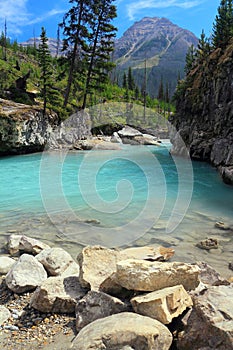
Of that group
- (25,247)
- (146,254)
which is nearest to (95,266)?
(146,254)

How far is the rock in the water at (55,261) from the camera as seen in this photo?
14.6ft

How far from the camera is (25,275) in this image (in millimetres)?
4066

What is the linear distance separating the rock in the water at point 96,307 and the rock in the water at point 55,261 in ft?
3.87

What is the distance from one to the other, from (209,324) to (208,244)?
350 centimetres

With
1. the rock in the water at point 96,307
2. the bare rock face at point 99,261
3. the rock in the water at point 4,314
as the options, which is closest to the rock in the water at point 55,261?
the bare rock face at point 99,261

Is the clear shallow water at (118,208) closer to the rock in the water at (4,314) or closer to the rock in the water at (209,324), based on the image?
the rock in the water at (209,324)

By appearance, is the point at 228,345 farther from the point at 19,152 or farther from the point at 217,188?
the point at 19,152

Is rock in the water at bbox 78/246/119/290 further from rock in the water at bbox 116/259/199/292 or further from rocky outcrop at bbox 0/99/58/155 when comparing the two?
rocky outcrop at bbox 0/99/58/155

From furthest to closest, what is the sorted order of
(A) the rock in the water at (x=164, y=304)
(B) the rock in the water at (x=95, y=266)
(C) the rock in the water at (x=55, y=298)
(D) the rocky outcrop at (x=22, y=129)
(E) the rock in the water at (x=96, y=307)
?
1. (D) the rocky outcrop at (x=22, y=129)
2. (B) the rock in the water at (x=95, y=266)
3. (C) the rock in the water at (x=55, y=298)
4. (E) the rock in the water at (x=96, y=307)
5. (A) the rock in the water at (x=164, y=304)

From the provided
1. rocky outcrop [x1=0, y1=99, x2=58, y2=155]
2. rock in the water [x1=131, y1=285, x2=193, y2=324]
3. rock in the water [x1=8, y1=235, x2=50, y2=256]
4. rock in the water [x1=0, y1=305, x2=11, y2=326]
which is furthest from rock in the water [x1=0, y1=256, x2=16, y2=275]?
rocky outcrop [x1=0, y1=99, x2=58, y2=155]

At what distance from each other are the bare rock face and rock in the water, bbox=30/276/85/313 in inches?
7.8

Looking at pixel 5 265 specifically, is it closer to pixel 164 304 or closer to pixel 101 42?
pixel 164 304

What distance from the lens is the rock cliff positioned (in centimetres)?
1770

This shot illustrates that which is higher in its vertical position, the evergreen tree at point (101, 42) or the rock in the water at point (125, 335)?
the evergreen tree at point (101, 42)
